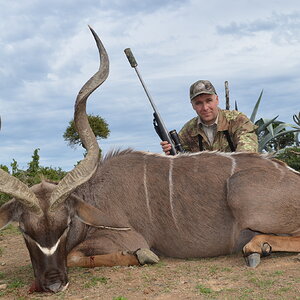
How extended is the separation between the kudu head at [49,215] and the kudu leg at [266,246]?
1.33 metres

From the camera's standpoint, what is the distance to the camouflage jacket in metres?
6.02

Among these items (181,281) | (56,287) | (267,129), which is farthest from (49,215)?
(267,129)

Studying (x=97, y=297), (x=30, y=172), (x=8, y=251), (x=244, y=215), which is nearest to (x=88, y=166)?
(x=97, y=297)

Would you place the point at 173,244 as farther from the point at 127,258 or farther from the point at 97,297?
the point at 97,297

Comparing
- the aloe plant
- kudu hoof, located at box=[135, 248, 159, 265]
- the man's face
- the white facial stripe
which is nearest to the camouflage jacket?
the man's face

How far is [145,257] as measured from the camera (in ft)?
14.8

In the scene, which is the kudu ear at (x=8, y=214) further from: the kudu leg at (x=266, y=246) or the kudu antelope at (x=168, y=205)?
the kudu leg at (x=266, y=246)

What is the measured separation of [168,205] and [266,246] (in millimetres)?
1016

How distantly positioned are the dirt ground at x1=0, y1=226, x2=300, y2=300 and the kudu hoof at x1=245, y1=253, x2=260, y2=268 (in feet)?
0.15

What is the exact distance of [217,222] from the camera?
15.5 ft

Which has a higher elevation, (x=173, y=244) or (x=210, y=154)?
(x=210, y=154)

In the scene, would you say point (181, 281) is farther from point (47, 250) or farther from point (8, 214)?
point (8, 214)

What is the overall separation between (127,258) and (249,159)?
157 centimetres

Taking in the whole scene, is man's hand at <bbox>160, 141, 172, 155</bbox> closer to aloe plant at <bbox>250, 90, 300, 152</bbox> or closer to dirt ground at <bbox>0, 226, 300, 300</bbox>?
dirt ground at <bbox>0, 226, 300, 300</bbox>
